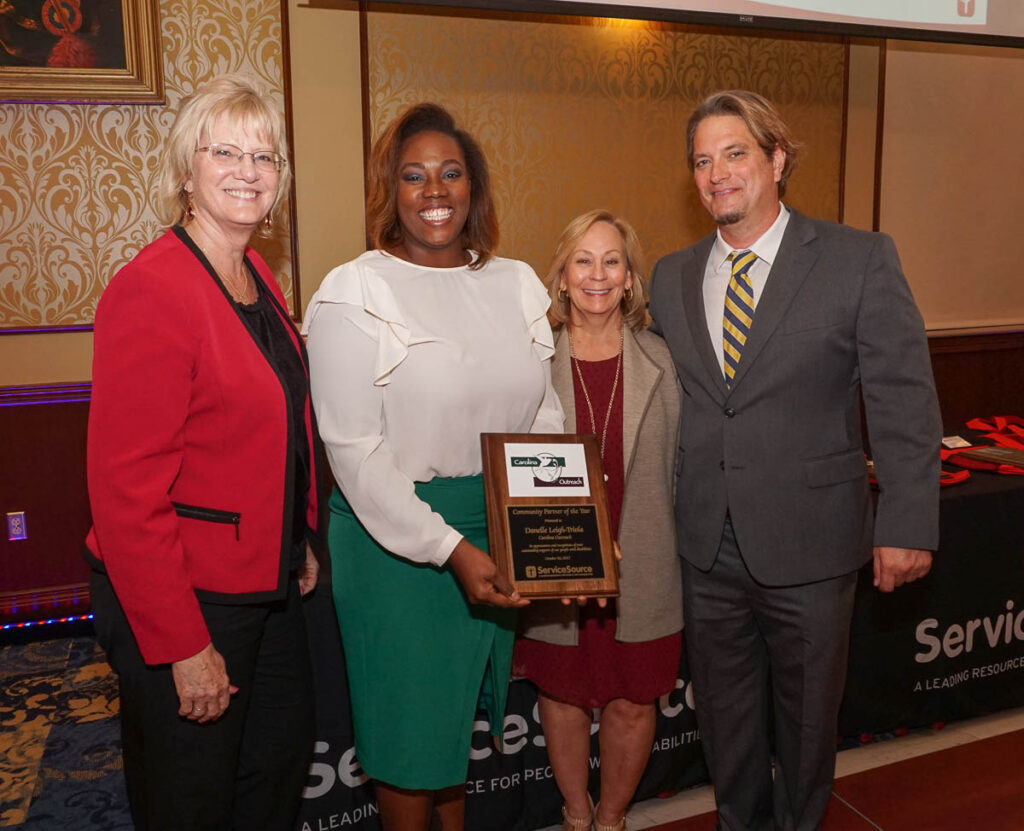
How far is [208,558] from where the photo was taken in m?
1.50

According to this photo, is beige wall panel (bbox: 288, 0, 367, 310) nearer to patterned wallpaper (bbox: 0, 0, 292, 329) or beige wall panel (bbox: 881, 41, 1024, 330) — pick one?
patterned wallpaper (bbox: 0, 0, 292, 329)

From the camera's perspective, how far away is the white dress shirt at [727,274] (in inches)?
80.3

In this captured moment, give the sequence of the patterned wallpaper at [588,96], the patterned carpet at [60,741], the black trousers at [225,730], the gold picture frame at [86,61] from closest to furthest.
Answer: the black trousers at [225,730] < the patterned carpet at [60,741] < the gold picture frame at [86,61] < the patterned wallpaper at [588,96]

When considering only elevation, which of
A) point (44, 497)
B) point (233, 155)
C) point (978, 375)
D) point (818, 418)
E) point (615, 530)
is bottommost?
point (44, 497)

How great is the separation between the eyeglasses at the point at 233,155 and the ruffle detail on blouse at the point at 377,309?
0.82 feet

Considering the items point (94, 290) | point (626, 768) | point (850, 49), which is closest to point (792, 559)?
point (626, 768)

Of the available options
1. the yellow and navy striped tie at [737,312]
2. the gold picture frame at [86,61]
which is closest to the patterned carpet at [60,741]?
the yellow and navy striped tie at [737,312]

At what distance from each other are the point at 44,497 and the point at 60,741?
4.06 feet

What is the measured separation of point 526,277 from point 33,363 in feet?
8.72

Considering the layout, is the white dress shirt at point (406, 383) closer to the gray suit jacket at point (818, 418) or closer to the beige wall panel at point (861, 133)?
the gray suit jacket at point (818, 418)

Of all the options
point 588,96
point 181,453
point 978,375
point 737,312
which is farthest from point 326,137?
point 978,375

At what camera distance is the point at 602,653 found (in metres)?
2.13

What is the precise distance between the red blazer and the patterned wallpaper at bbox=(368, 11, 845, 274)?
2814 millimetres

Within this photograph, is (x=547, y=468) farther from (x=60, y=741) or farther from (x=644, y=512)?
(x=60, y=741)
